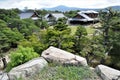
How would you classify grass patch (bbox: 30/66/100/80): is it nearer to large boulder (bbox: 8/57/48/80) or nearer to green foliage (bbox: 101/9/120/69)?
large boulder (bbox: 8/57/48/80)

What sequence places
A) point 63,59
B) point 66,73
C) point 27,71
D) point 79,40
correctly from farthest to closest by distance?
point 79,40, point 63,59, point 66,73, point 27,71

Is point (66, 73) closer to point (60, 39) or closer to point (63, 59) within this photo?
point (63, 59)

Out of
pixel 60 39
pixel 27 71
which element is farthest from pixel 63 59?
pixel 60 39

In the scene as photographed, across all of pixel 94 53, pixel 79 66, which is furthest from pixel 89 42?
pixel 79 66

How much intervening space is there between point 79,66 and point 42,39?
9.26m

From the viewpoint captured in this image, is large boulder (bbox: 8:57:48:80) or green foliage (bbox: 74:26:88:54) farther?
green foliage (bbox: 74:26:88:54)

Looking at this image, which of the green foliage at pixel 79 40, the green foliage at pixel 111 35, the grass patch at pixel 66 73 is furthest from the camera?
the green foliage at pixel 79 40

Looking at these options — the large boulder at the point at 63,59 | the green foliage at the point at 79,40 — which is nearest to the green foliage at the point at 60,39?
the green foliage at the point at 79,40

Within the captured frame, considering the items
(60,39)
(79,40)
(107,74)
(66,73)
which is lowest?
(79,40)

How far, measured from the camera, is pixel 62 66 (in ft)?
31.7

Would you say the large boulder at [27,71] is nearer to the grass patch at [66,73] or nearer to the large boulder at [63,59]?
the grass patch at [66,73]

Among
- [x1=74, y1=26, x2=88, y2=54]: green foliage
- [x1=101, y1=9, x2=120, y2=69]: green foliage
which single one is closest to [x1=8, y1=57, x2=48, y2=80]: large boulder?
[x1=101, y1=9, x2=120, y2=69]: green foliage

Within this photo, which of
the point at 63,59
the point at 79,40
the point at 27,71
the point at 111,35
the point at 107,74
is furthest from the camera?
the point at 79,40

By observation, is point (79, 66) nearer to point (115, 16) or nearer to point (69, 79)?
point (69, 79)
